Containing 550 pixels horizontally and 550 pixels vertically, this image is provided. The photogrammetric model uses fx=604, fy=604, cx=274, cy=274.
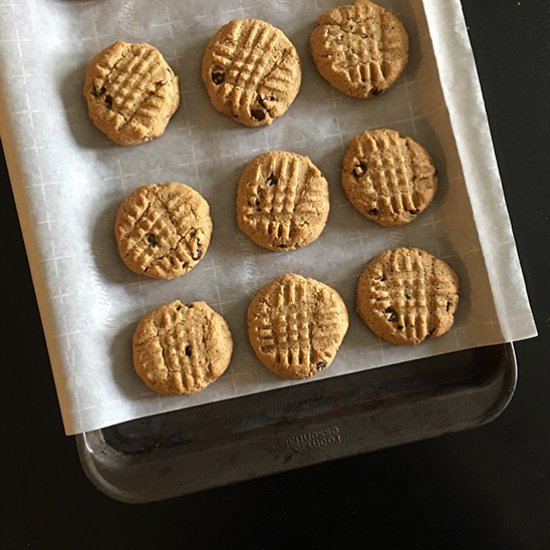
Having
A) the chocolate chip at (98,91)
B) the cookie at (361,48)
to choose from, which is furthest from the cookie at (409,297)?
the chocolate chip at (98,91)

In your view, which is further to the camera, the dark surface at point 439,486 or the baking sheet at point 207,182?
the dark surface at point 439,486

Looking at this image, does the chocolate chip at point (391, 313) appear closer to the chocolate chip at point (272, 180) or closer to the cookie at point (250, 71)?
the chocolate chip at point (272, 180)

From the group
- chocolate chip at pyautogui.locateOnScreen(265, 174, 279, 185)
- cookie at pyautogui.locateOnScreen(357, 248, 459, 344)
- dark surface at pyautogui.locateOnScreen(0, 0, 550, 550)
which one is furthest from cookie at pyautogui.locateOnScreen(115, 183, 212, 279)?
cookie at pyautogui.locateOnScreen(357, 248, 459, 344)

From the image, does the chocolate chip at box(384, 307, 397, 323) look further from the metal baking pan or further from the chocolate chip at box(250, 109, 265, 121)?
the chocolate chip at box(250, 109, 265, 121)

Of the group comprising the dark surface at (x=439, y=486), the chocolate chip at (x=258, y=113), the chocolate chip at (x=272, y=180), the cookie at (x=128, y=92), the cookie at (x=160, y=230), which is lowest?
the dark surface at (x=439, y=486)

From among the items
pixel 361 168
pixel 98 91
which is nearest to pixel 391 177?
pixel 361 168

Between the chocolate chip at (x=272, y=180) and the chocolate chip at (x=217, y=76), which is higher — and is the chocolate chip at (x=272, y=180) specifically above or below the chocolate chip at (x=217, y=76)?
below

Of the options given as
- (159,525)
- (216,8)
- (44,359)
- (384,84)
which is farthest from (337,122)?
(159,525)

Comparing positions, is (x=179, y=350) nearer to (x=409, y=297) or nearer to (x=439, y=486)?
(x=409, y=297)
